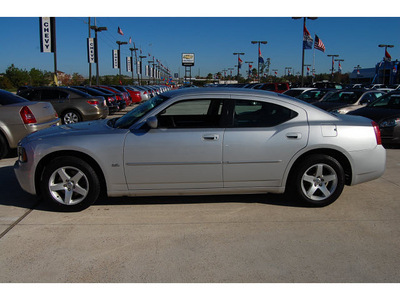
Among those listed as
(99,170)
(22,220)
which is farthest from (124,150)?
(22,220)

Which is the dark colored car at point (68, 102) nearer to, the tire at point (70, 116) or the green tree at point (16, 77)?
the tire at point (70, 116)

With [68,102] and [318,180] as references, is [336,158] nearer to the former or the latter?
[318,180]

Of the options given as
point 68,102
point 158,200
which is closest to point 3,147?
point 158,200

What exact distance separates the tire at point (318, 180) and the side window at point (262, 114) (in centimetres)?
61

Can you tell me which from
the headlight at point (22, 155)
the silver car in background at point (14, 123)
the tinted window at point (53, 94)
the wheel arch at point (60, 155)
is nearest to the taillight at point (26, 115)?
the silver car in background at point (14, 123)

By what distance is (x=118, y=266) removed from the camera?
10.9ft

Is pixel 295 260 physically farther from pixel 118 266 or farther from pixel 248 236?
pixel 118 266

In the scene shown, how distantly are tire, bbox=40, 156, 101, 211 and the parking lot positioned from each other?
0.16m

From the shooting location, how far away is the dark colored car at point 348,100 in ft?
40.1

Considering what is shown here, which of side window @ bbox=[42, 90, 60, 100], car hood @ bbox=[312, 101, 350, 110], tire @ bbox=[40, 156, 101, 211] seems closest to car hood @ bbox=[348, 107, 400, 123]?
car hood @ bbox=[312, 101, 350, 110]

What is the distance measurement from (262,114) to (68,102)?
31.1 feet

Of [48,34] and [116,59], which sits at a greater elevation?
[116,59]

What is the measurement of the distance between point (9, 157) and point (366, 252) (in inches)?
285

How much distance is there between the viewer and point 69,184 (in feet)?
15.0
